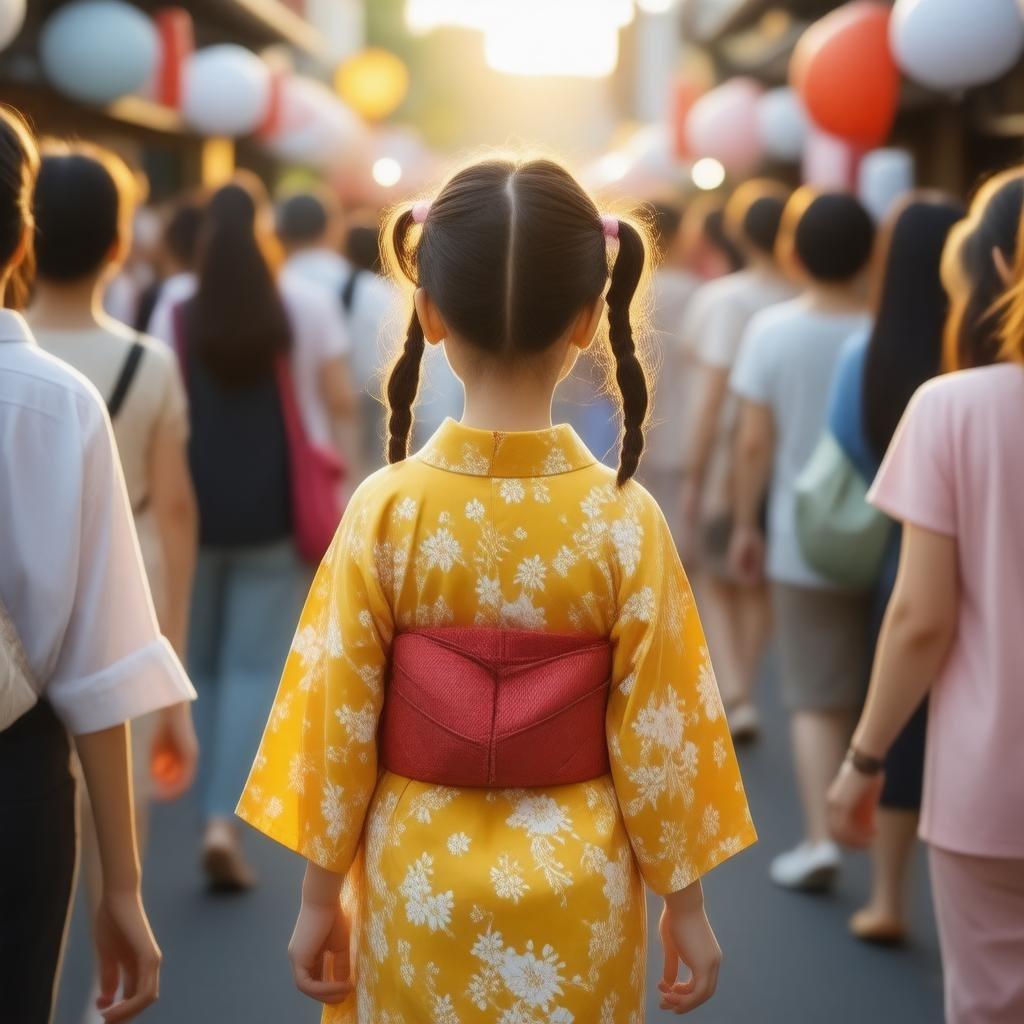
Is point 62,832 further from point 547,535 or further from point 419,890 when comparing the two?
point 547,535

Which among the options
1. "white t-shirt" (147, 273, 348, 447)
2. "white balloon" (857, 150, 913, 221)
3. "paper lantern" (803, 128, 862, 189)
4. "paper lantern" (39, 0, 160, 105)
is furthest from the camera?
"paper lantern" (803, 128, 862, 189)

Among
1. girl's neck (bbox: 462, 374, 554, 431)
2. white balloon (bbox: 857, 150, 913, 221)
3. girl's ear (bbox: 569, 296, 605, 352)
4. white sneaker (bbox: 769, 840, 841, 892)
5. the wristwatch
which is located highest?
girl's ear (bbox: 569, 296, 605, 352)

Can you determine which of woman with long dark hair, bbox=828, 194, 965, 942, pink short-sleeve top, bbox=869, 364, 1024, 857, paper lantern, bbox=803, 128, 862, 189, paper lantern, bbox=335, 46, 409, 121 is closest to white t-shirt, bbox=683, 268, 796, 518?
woman with long dark hair, bbox=828, 194, 965, 942

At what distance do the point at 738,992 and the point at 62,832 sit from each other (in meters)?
2.28

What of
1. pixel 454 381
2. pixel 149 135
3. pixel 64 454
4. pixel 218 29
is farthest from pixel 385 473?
pixel 218 29

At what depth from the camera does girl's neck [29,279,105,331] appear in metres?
3.17

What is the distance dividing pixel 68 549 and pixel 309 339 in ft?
8.51

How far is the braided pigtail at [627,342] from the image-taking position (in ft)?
6.73

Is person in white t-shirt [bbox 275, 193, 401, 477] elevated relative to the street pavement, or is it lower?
elevated

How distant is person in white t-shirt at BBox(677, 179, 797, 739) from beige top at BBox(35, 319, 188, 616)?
2.73 m

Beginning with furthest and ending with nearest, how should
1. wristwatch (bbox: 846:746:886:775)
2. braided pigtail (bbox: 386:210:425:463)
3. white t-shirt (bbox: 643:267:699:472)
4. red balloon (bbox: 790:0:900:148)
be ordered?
red balloon (bbox: 790:0:900:148)
white t-shirt (bbox: 643:267:699:472)
wristwatch (bbox: 846:746:886:775)
braided pigtail (bbox: 386:210:425:463)

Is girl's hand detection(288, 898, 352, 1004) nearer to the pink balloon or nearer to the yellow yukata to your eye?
the yellow yukata

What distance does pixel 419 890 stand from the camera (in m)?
1.96

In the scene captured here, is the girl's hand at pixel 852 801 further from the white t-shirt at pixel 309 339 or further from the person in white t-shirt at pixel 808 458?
the white t-shirt at pixel 309 339
